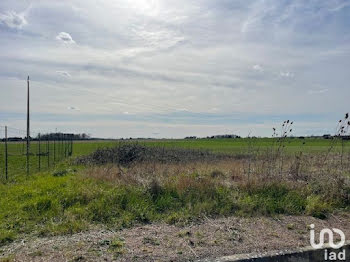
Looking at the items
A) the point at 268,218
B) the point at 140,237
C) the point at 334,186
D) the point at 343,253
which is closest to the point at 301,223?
the point at 268,218

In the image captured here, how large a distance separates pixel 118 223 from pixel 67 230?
852mm

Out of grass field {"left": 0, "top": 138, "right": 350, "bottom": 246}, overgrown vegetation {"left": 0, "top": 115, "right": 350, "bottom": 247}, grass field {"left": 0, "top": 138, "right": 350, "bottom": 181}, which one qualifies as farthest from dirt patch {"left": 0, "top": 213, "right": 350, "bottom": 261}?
grass field {"left": 0, "top": 138, "right": 350, "bottom": 181}

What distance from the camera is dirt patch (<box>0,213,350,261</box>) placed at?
11.8 feet

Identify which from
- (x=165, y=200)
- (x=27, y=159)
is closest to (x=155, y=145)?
(x=27, y=159)

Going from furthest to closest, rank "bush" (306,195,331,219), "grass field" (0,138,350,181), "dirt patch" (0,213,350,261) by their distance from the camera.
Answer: "grass field" (0,138,350,181)
"bush" (306,195,331,219)
"dirt patch" (0,213,350,261)

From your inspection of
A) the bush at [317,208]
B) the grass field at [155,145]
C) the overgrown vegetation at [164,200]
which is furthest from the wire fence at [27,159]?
the bush at [317,208]

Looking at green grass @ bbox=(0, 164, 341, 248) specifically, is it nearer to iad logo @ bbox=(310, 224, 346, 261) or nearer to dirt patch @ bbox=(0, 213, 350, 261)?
dirt patch @ bbox=(0, 213, 350, 261)

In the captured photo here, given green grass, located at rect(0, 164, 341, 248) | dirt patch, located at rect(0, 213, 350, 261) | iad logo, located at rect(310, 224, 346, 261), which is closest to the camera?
dirt patch, located at rect(0, 213, 350, 261)

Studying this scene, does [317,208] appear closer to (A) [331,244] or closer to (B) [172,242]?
(A) [331,244]

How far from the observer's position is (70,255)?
3.53 meters

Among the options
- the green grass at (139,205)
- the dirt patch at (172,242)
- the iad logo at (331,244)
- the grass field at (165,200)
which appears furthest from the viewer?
the grass field at (165,200)

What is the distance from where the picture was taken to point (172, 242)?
403 cm

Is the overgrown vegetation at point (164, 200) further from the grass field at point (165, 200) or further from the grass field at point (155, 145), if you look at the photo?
the grass field at point (155, 145)

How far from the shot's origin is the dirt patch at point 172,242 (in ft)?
11.8
